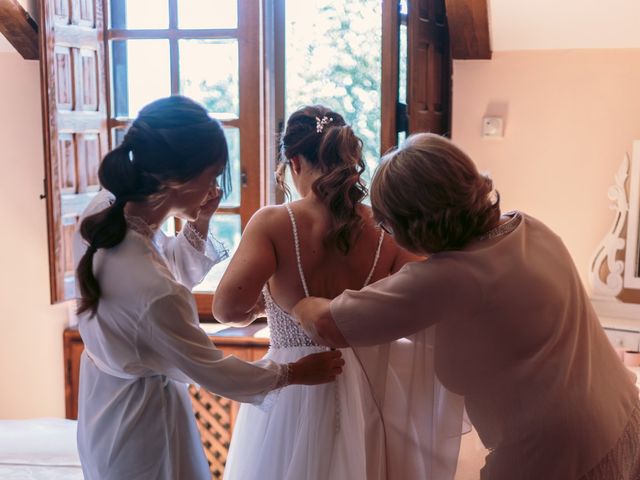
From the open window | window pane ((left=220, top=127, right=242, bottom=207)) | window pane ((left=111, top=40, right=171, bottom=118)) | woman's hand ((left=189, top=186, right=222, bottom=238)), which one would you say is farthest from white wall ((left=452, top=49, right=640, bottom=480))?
woman's hand ((left=189, top=186, right=222, bottom=238))

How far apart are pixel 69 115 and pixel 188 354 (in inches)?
85.3

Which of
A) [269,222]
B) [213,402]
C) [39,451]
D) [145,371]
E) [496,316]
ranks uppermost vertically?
[269,222]

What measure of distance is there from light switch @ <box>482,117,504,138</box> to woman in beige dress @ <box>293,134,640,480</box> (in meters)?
2.16

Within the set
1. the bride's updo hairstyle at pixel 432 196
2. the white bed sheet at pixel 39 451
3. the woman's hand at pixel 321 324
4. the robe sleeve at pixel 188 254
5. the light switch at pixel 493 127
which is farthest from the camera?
the light switch at pixel 493 127

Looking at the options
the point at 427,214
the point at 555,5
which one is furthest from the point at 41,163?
the point at 427,214

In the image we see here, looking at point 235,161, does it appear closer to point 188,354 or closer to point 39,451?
point 39,451

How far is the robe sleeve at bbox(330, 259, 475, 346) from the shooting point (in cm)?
144

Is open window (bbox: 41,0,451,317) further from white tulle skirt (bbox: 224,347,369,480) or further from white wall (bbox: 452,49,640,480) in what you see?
white tulle skirt (bbox: 224,347,369,480)

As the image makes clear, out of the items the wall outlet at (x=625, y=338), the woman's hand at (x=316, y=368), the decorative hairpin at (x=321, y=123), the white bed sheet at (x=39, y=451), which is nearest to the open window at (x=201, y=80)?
the white bed sheet at (x=39, y=451)

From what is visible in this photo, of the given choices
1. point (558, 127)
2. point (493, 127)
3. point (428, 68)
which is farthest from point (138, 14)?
point (558, 127)

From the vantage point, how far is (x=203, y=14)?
363cm

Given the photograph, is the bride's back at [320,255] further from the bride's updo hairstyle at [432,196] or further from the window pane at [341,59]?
the window pane at [341,59]

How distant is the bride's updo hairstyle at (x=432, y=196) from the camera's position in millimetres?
1427

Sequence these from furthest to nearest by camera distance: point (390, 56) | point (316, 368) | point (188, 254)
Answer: point (390, 56) < point (188, 254) < point (316, 368)
